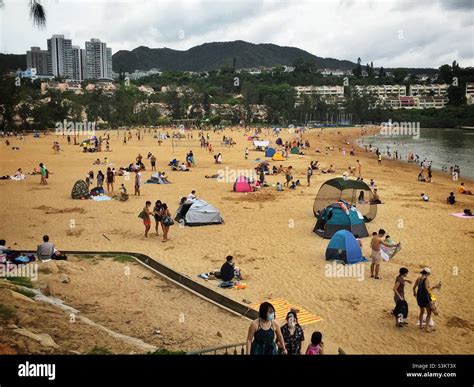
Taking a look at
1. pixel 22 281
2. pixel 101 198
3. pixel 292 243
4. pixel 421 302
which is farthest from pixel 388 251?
pixel 101 198

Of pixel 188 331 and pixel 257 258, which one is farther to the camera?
pixel 257 258

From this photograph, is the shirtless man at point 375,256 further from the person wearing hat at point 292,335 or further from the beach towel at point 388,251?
the person wearing hat at point 292,335

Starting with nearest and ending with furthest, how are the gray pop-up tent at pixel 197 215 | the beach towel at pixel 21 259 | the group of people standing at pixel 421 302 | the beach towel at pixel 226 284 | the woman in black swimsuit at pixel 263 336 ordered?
the woman in black swimsuit at pixel 263 336 < the group of people standing at pixel 421 302 < the beach towel at pixel 226 284 < the beach towel at pixel 21 259 < the gray pop-up tent at pixel 197 215

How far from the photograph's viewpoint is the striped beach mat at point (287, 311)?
29.4 feet

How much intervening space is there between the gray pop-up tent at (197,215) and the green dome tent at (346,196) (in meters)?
4.03

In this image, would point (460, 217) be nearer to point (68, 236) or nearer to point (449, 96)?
point (68, 236)

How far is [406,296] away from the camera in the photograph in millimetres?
10430

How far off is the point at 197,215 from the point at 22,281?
25.3 ft

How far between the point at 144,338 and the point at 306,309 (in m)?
3.52

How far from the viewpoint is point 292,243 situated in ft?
48.6

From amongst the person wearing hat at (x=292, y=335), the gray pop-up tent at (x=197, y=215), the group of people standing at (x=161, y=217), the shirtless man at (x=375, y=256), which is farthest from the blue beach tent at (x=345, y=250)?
the person wearing hat at (x=292, y=335)
